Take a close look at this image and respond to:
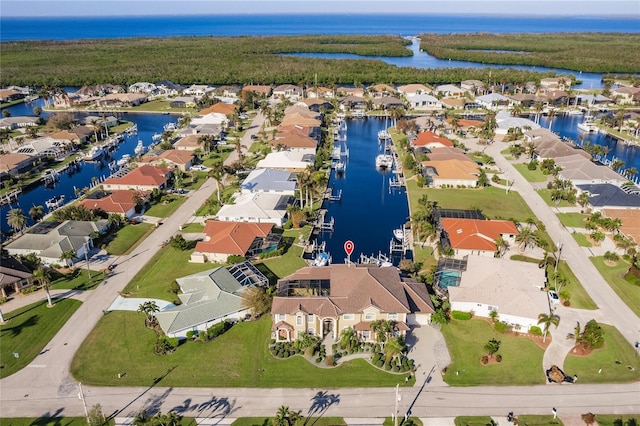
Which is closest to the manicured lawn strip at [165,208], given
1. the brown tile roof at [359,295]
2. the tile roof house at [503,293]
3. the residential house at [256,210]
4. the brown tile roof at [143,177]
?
the brown tile roof at [143,177]

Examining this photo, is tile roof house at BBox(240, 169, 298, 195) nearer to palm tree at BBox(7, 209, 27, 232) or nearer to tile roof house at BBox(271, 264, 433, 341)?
palm tree at BBox(7, 209, 27, 232)

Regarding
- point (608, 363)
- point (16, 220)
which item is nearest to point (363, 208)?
point (608, 363)

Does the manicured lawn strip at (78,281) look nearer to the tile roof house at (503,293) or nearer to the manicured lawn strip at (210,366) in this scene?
the manicured lawn strip at (210,366)

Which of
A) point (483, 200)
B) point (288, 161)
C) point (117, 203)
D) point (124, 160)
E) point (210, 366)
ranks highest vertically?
A: point (288, 161)

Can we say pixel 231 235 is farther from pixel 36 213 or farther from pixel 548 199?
pixel 548 199

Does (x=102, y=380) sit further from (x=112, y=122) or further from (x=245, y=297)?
(x=112, y=122)

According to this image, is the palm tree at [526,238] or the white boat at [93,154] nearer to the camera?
the palm tree at [526,238]
